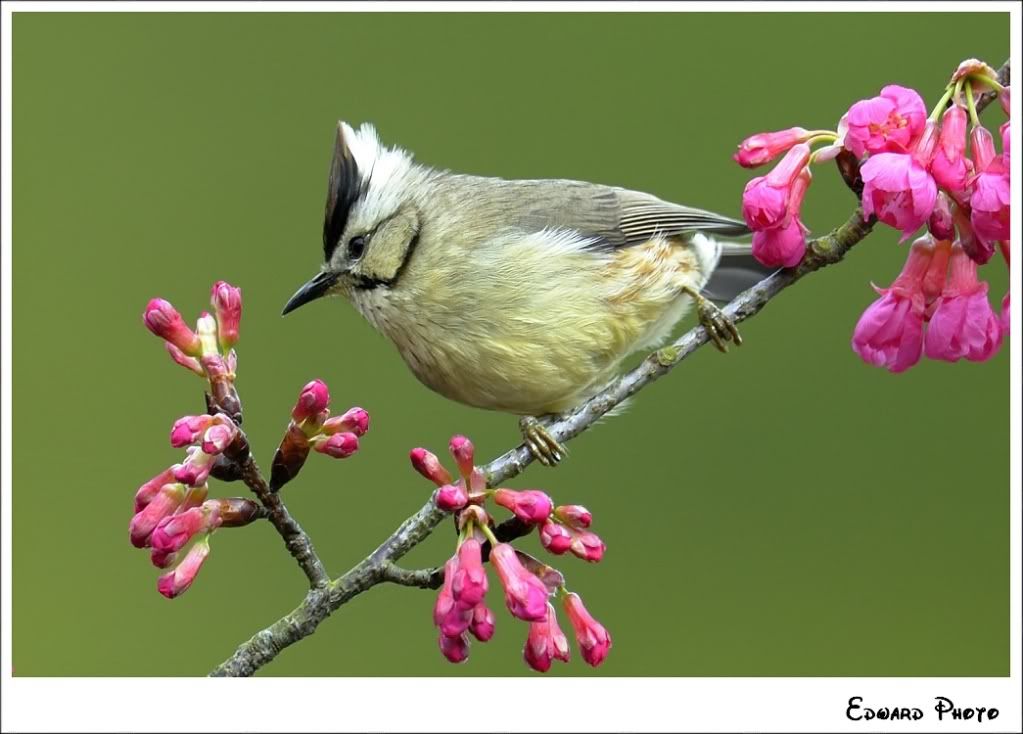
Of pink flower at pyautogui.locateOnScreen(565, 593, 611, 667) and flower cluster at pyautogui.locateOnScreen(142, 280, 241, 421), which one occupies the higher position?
flower cluster at pyautogui.locateOnScreen(142, 280, 241, 421)

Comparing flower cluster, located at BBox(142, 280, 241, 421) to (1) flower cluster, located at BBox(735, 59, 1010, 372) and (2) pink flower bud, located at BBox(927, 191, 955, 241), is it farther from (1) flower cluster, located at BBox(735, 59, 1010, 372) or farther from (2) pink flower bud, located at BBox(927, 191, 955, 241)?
(2) pink flower bud, located at BBox(927, 191, 955, 241)

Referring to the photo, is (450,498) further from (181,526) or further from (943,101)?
(943,101)

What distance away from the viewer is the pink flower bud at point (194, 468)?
1549mm

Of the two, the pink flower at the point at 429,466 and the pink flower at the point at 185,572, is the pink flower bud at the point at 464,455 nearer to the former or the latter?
the pink flower at the point at 429,466

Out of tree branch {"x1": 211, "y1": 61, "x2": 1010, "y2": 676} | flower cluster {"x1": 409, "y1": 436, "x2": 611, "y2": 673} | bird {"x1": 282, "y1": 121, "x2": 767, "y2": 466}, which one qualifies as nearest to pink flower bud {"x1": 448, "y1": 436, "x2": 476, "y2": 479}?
flower cluster {"x1": 409, "y1": 436, "x2": 611, "y2": 673}

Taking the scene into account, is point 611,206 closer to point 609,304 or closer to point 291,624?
point 609,304

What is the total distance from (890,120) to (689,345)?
565mm

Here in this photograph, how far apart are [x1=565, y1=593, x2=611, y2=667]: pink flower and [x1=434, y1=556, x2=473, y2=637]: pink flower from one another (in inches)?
8.9

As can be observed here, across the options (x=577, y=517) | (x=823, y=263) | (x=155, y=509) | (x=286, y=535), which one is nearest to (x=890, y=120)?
(x=823, y=263)

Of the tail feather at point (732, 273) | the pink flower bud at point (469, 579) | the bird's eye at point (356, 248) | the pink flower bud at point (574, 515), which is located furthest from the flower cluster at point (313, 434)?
the tail feather at point (732, 273)

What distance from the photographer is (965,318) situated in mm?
1839

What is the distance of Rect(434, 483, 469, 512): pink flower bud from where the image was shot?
1.67 meters

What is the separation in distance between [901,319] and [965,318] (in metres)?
0.11

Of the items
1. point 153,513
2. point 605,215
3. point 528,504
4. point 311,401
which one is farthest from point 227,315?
point 605,215
